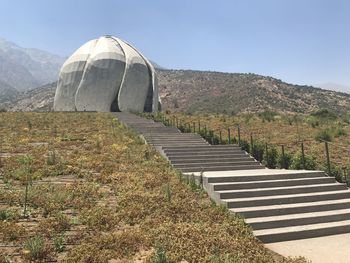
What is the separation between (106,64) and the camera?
37000 millimetres

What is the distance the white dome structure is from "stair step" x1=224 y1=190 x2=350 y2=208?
26982 mm

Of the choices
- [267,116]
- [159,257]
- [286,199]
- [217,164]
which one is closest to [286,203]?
[286,199]

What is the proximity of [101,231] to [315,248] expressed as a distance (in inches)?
163

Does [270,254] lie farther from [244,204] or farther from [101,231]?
[101,231]

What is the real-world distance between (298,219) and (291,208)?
1.70ft

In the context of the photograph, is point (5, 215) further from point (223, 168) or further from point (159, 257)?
point (223, 168)

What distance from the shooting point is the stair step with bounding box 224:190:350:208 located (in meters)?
9.82

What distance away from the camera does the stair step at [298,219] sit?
8883mm

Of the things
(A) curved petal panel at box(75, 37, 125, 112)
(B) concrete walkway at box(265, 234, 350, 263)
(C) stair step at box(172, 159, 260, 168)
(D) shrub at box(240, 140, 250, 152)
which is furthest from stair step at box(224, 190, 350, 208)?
(A) curved petal panel at box(75, 37, 125, 112)

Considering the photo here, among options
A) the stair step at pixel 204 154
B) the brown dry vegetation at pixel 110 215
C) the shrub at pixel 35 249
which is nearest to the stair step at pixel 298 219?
the brown dry vegetation at pixel 110 215

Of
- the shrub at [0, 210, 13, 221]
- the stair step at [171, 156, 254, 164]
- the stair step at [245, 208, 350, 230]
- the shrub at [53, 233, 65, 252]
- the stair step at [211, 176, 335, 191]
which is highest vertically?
the stair step at [171, 156, 254, 164]

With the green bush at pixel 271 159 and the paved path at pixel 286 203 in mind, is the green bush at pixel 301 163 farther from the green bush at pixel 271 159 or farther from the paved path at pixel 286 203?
the paved path at pixel 286 203

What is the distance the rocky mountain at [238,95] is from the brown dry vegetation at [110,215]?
54.1m

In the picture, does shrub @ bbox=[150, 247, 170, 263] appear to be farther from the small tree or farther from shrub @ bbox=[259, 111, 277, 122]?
shrub @ bbox=[259, 111, 277, 122]
